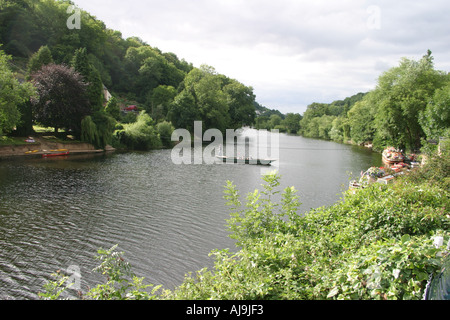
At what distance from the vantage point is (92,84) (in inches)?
1768

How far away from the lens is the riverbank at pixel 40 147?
3370cm

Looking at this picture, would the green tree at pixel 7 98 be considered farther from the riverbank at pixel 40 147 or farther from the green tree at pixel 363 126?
the green tree at pixel 363 126

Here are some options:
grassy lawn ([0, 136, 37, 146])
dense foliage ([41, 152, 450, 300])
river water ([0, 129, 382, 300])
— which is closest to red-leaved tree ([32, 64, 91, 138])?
grassy lawn ([0, 136, 37, 146])

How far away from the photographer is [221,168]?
35.0 metres

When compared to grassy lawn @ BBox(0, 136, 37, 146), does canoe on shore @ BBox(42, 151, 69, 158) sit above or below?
below

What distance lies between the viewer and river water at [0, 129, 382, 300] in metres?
11.7

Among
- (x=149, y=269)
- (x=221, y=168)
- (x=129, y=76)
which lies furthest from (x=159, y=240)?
(x=129, y=76)

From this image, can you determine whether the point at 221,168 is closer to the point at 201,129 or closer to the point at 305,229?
the point at 305,229

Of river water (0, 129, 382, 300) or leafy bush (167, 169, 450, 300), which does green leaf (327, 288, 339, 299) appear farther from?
river water (0, 129, 382, 300)

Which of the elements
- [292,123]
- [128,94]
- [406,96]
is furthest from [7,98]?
[292,123]

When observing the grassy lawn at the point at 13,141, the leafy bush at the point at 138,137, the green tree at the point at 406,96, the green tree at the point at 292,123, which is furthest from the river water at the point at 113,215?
the green tree at the point at 292,123

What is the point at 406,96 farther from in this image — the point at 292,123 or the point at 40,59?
the point at 292,123

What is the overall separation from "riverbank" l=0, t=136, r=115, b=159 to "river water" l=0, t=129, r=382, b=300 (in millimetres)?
2723

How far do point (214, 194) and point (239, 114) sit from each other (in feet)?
222
